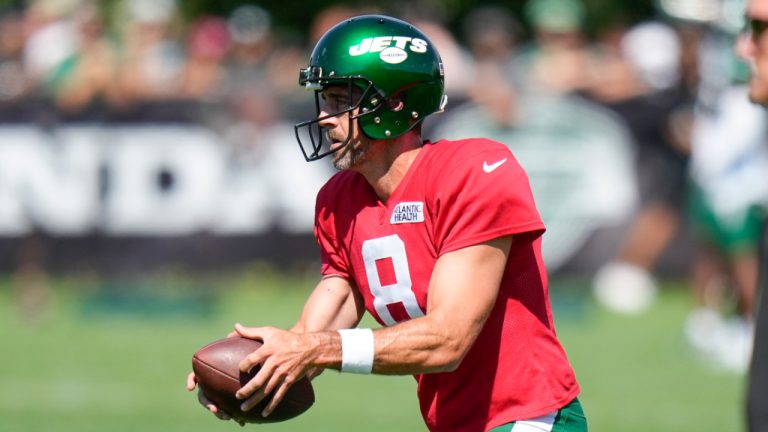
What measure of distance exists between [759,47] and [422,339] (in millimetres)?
1231

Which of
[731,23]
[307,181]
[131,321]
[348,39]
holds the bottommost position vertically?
[131,321]

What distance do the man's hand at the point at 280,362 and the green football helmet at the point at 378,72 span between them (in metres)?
0.67

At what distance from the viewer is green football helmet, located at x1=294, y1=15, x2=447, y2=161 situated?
439 centimetres

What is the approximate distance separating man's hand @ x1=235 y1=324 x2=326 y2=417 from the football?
5.6 inches

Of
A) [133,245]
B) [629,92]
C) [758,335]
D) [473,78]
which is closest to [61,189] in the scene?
[133,245]

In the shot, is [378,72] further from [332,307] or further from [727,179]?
[727,179]

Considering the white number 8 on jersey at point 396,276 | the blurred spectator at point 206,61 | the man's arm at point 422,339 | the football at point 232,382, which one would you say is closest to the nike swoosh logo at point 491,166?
the man's arm at point 422,339

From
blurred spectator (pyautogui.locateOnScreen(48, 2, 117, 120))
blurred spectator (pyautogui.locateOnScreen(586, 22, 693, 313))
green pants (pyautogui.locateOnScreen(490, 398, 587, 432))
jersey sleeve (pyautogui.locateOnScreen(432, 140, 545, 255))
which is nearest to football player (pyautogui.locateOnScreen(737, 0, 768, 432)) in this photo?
jersey sleeve (pyautogui.locateOnScreen(432, 140, 545, 255))

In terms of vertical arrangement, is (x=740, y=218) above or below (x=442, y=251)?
below

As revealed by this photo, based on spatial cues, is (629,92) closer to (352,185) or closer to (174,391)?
(174,391)

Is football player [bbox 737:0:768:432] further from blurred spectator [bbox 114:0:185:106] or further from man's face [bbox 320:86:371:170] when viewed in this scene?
blurred spectator [bbox 114:0:185:106]

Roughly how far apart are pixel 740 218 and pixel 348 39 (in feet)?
22.9

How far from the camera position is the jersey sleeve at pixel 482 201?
164 inches

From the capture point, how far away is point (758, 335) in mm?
3467
